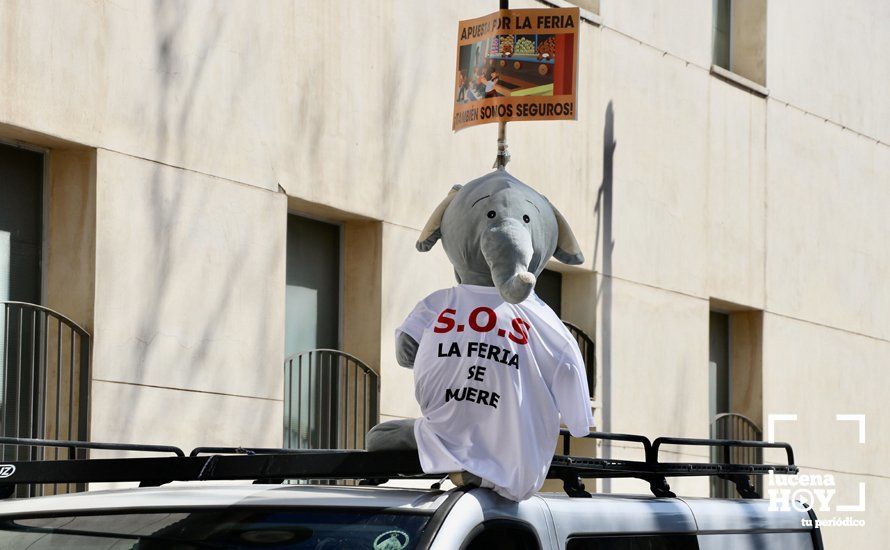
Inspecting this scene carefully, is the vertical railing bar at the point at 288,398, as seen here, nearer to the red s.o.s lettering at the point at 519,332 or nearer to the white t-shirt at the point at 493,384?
the white t-shirt at the point at 493,384

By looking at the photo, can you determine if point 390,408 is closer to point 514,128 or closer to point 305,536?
point 514,128

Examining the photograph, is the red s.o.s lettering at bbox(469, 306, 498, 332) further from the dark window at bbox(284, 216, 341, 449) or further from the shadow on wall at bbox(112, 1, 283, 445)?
the dark window at bbox(284, 216, 341, 449)

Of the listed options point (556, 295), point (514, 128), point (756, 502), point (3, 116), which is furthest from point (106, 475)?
point (556, 295)

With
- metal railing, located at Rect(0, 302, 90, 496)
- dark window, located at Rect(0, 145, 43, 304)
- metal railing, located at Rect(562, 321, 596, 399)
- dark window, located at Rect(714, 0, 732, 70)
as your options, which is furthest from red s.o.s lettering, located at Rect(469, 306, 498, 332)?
dark window, located at Rect(714, 0, 732, 70)

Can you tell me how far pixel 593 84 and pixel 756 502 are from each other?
8.41 metres

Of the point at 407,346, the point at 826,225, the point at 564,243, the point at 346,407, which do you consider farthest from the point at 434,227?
the point at 826,225

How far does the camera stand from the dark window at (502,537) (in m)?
4.03

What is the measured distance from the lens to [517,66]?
9820 millimetres

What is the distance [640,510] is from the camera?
4.90 metres

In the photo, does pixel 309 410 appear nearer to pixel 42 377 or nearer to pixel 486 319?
pixel 42 377

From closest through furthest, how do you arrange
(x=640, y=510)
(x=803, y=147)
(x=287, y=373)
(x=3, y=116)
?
1. (x=640, y=510)
2. (x=3, y=116)
3. (x=287, y=373)
4. (x=803, y=147)

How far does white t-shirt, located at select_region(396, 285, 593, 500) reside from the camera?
181 inches

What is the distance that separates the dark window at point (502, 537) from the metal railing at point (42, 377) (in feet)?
18.6

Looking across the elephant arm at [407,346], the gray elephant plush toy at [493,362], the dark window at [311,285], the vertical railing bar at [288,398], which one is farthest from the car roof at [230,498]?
the dark window at [311,285]
